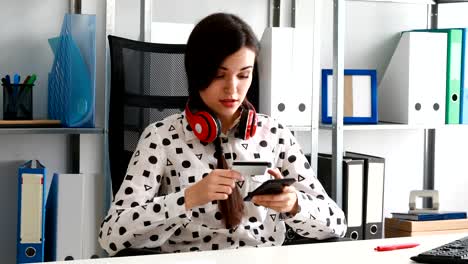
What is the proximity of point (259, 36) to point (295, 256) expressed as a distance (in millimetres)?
1768

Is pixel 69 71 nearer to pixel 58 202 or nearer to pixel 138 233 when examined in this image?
pixel 58 202

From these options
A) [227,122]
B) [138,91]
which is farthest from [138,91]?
[227,122]

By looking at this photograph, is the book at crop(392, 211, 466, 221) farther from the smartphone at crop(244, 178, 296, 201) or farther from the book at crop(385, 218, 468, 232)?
the smartphone at crop(244, 178, 296, 201)

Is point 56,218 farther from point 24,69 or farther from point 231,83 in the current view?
point 231,83

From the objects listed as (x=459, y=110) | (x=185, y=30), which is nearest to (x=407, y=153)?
(x=459, y=110)

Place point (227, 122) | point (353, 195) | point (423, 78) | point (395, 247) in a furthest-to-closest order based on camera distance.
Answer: point (423, 78), point (353, 195), point (227, 122), point (395, 247)

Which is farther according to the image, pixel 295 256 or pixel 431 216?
pixel 431 216

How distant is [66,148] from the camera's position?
3.02 metres

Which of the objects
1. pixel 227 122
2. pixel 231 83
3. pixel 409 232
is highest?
pixel 231 83

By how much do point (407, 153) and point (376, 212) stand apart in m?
0.65

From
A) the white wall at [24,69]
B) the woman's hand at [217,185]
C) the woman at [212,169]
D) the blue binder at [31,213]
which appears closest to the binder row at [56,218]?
the blue binder at [31,213]

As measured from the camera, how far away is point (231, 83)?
207cm

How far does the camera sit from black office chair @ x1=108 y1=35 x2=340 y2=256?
2.28 m

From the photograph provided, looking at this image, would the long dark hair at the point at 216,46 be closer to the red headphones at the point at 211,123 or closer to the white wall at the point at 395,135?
the red headphones at the point at 211,123
